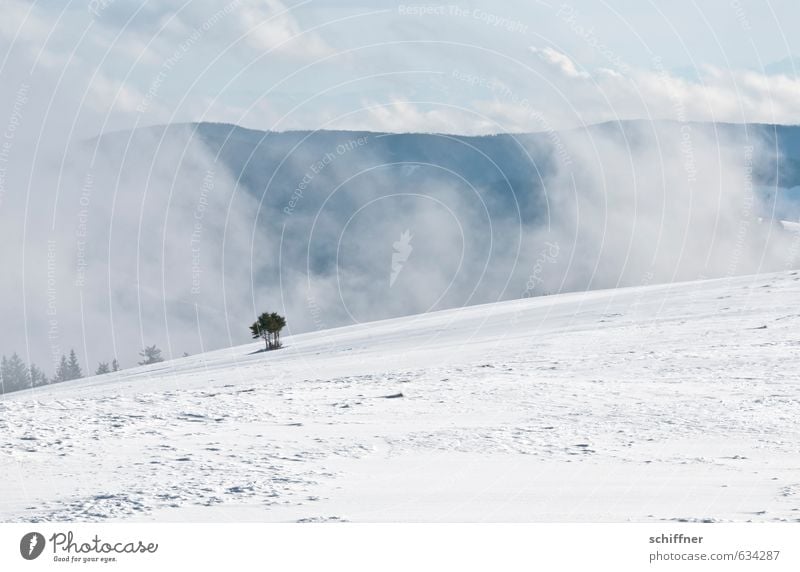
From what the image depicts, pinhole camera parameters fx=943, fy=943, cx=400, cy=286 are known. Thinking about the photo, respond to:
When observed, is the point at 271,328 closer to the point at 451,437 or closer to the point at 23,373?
the point at 451,437

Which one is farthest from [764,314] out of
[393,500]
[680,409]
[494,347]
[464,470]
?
[393,500]

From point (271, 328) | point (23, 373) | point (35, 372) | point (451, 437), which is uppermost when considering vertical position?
point (23, 373)

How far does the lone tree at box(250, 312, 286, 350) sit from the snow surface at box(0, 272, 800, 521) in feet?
26.9

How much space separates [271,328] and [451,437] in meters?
20.4

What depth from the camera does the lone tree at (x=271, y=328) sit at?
34875 millimetres

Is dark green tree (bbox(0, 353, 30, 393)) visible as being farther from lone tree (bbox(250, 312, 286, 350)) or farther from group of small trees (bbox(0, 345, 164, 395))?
lone tree (bbox(250, 312, 286, 350))

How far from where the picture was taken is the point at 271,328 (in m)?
34.9

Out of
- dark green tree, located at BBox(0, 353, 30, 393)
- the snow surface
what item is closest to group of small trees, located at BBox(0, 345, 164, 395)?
dark green tree, located at BBox(0, 353, 30, 393)

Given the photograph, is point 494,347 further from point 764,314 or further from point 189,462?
point 189,462

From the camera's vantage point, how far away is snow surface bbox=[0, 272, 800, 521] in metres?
11.7

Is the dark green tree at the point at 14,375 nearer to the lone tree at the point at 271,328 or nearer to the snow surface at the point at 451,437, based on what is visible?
the lone tree at the point at 271,328

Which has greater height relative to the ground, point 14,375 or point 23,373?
point 23,373

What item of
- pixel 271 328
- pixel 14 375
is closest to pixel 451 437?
pixel 271 328

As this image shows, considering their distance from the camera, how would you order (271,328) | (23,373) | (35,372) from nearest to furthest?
(271,328)
(35,372)
(23,373)
